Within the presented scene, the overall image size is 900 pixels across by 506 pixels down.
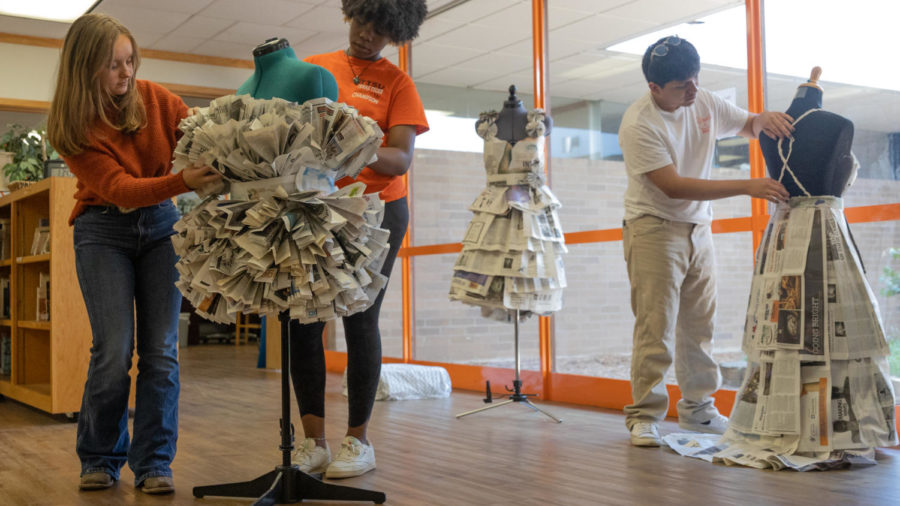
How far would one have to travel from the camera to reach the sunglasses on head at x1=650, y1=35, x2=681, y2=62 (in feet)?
10.1

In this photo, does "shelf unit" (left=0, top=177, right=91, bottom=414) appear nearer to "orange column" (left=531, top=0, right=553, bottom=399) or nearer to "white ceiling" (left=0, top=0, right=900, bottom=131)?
"white ceiling" (left=0, top=0, right=900, bottom=131)

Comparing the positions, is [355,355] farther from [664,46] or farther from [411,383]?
[411,383]

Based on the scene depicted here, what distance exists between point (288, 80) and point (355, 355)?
0.84 meters

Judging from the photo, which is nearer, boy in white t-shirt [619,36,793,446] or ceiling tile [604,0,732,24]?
boy in white t-shirt [619,36,793,446]

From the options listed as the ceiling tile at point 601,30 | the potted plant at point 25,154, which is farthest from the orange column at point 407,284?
the potted plant at point 25,154

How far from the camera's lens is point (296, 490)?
89.8 inches

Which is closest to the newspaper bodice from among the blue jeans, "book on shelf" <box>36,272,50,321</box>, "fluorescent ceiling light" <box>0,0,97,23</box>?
the blue jeans

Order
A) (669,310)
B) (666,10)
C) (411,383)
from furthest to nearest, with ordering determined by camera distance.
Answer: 1. (411,383)
2. (666,10)
3. (669,310)

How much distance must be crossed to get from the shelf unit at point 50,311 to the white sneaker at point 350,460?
77.8 inches

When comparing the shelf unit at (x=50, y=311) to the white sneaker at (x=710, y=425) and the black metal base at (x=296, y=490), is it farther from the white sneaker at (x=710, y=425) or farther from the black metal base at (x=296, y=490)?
the white sneaker at (x=710, y=425)

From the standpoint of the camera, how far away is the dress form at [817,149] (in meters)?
2.77

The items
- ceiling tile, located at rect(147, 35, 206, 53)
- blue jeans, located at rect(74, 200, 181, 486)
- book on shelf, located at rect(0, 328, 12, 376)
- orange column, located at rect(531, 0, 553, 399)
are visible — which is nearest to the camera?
blue jeans, located at rect(74, 200, 181, 486)

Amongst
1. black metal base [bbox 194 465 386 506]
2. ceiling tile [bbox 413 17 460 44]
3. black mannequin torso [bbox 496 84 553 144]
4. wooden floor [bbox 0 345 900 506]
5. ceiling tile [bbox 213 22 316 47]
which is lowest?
wooden floor [bbox 0 345 900 506]

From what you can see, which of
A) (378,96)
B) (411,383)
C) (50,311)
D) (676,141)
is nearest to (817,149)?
(676,141)
